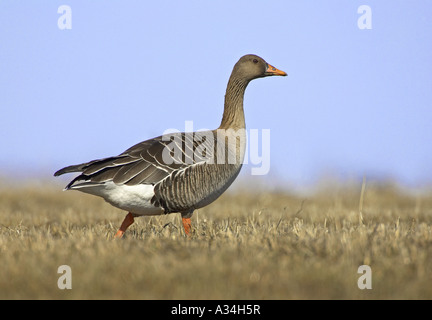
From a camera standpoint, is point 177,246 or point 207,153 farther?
point 207,153

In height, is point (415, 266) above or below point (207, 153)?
below

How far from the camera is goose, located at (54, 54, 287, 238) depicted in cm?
726

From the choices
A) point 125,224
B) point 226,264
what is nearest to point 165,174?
point 125,224

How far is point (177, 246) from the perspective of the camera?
18.5ft

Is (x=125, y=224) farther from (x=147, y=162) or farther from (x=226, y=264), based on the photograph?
(x=226, y=264)

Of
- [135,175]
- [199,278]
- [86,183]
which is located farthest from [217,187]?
[199,278]

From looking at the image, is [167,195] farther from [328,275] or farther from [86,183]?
[328,275]

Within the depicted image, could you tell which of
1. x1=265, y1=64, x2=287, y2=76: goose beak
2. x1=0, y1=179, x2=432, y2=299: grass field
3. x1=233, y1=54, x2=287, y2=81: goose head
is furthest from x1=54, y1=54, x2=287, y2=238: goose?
x1=265, y1=64, x2=287, y2=76: goose beak

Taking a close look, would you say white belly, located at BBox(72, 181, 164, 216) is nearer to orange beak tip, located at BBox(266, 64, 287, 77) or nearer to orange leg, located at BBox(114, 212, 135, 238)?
orange leg, located at BBox(114, 212, 135, 238)

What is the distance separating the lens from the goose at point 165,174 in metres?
7.26

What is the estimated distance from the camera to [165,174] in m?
7.37

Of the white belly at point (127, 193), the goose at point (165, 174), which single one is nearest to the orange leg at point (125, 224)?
the goose at point (165, 174)

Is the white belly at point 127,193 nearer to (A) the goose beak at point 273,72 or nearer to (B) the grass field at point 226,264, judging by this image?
(B) the grass field at point 226,264
